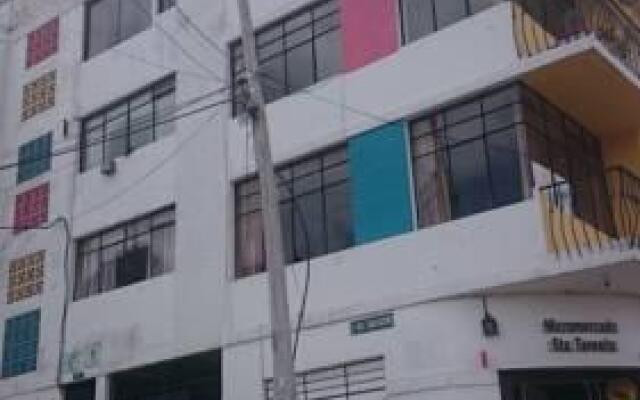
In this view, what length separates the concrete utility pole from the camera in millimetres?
13172

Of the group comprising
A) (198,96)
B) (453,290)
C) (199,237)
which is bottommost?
(453,290)

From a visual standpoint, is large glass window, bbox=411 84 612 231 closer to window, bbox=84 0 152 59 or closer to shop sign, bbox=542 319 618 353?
shop sign, bbox=542 319 618 353

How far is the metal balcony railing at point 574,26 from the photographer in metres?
16.7

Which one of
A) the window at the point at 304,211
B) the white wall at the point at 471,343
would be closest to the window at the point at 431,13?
the window at the point at 304,211

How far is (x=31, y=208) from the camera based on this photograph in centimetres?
2478

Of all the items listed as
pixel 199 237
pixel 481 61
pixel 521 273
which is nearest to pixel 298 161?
pixel 199 237

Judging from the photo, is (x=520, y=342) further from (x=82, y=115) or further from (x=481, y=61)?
(x=82, y=115)

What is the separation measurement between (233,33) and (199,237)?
14.4ft

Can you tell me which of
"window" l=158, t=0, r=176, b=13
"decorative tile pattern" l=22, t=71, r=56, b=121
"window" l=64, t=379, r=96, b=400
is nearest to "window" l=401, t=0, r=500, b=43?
"window" l=158, t=0, r=176, b=13

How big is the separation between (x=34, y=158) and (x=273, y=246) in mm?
13481

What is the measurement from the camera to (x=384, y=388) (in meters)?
16.5

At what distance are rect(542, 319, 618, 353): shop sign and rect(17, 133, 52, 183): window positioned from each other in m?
14.1

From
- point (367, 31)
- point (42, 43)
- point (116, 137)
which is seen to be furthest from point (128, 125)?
point (367, 31)

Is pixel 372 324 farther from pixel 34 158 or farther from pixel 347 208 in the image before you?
pixel 34 158
